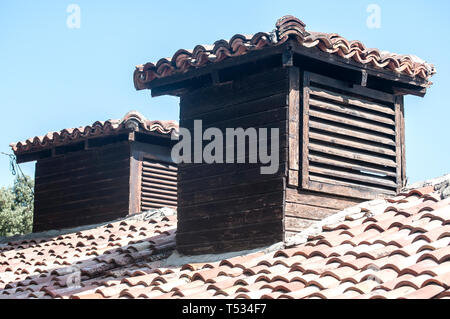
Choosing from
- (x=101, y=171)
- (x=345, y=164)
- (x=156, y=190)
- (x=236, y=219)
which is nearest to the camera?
(x=236, y=219)

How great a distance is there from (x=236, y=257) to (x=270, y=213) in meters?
0.61

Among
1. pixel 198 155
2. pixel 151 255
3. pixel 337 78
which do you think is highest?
pixel 337 78

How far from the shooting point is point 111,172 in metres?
13.1

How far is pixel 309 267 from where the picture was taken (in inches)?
245

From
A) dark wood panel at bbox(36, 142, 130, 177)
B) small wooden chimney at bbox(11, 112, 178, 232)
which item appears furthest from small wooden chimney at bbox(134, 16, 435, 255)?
dark wood panel at bbox(36, 142, 130, 177)

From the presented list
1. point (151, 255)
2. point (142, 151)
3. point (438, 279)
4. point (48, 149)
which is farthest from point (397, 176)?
point (48, 149)

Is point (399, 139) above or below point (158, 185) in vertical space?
above

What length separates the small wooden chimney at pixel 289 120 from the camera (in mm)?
7711

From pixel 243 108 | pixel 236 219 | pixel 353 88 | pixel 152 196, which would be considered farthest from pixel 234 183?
pixel 152 196

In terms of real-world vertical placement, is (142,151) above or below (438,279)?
above

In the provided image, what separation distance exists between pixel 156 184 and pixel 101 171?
106 centimetres

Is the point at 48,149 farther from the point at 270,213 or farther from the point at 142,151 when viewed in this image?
the point at 270,213

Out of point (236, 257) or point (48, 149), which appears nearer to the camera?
point (236, 257)

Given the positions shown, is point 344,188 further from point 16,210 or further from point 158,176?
point 16,210
